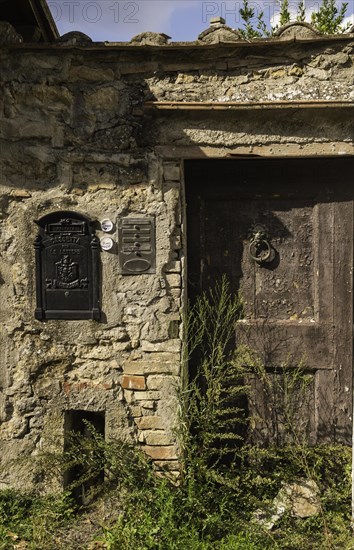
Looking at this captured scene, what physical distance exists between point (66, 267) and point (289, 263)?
5.35 ft

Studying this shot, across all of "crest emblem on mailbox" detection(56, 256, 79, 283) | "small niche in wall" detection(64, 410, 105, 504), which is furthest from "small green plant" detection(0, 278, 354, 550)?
"crest emblem on mailbox" detection(56, 256, 79, 283)

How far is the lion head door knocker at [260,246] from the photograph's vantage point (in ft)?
12.1

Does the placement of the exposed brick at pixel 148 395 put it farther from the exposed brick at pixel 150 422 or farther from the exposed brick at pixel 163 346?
the exposed brick at pixel 163 346

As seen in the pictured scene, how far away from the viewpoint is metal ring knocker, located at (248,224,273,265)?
370 cm

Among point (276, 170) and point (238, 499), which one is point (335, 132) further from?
point (238, 499)

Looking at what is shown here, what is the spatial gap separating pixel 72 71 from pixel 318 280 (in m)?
2.30

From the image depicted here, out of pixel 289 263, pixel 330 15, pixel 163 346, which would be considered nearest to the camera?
pixel 163 346

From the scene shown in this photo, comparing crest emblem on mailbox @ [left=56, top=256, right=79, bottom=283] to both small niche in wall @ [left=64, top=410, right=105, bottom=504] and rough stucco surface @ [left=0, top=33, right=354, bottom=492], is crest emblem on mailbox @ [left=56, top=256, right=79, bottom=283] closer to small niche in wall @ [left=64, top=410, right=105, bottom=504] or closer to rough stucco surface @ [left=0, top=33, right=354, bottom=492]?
rough stucco surface @ [left=0, top=33, right=354, bottom=492]

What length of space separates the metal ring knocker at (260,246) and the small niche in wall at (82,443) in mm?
1646

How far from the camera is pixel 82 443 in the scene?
3463 mm

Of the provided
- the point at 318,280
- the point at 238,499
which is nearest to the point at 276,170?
the point at 318,280

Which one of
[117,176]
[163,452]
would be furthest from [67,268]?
[163,452]

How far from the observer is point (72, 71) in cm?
348

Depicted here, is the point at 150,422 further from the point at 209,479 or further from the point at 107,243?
the point at 107,243
